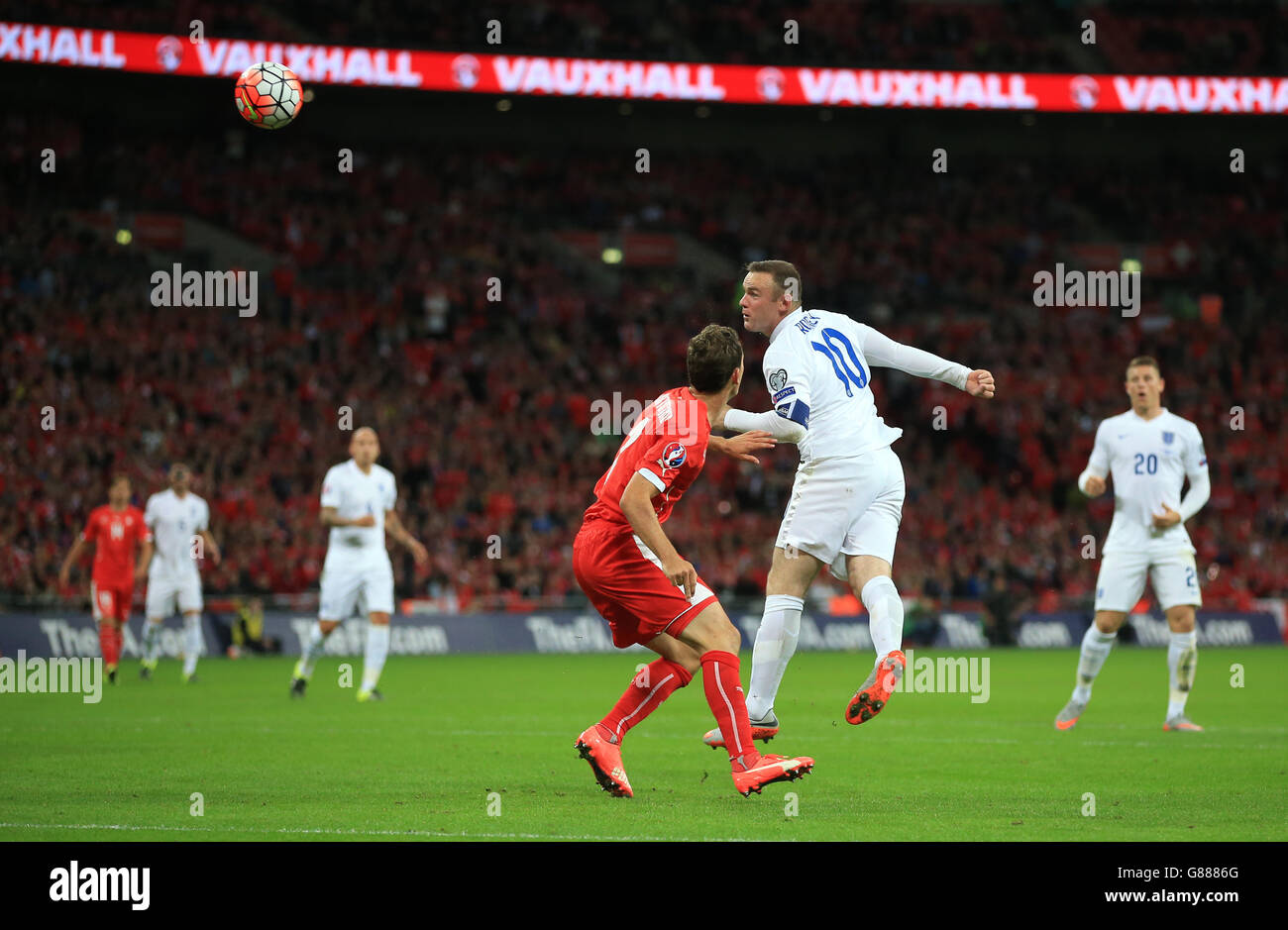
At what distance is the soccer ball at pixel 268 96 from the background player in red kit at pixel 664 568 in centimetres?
805

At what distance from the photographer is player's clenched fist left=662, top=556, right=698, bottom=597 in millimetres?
7523

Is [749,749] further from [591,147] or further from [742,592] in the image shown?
[591,147]

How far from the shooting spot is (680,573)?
7.55m

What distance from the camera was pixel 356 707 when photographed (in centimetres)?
1501

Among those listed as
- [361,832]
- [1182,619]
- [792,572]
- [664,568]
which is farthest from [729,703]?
[1182,619]

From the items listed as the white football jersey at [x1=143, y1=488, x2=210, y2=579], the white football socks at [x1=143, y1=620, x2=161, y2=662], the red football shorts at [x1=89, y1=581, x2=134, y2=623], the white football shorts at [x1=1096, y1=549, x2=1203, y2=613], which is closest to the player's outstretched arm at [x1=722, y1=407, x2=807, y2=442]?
the white football shorts at [x1=1096, y1=549, x2=1203, y2=613]

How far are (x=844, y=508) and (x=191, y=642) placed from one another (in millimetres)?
12527

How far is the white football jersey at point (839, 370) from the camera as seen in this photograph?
9.34 m

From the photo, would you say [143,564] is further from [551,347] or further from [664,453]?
[551,347]

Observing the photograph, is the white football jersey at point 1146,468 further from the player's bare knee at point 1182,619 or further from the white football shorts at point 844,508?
the white football shorts at point 844,508

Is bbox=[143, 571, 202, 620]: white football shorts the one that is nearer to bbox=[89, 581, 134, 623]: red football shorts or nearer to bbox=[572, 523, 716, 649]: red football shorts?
bbox=[89, 581, 134, 623]: red football shorts

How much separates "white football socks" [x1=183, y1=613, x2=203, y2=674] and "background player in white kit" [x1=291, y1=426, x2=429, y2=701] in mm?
3563

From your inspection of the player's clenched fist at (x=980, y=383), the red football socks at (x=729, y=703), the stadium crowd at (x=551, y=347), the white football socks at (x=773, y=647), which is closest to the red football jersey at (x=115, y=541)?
the stadium crowd at (x=551, y=347)

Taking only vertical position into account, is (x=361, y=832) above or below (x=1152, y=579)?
below
